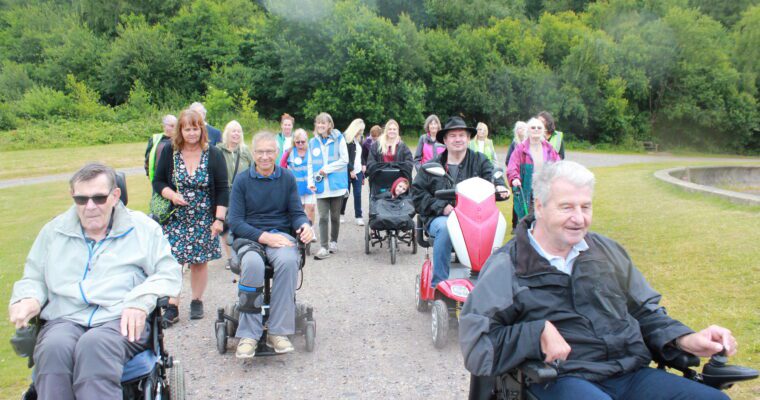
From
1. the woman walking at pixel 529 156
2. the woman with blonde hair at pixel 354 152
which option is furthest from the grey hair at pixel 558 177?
the woman with blonde hair at pixel 354 152

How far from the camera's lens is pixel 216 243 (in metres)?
6.03

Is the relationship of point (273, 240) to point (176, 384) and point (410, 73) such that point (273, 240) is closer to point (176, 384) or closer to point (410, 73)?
point (176, 384)

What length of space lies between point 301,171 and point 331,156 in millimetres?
525

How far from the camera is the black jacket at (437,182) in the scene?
593 centimetres

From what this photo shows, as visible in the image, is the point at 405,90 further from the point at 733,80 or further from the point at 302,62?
the point at 733,80

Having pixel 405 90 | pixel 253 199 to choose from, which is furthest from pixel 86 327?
pixel 405 90

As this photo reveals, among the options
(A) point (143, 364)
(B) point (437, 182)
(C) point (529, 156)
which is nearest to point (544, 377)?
(A) point (143, 364)

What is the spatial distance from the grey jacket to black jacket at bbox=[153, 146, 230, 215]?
2134 millimetres

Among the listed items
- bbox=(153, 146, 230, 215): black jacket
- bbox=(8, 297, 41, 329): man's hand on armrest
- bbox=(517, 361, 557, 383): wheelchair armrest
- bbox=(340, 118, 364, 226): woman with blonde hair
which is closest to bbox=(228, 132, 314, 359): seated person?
bbox=(153, 146, 230, 215): black jacket

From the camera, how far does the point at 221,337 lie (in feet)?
16.5

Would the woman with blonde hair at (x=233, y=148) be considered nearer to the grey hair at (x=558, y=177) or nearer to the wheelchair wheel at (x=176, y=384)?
the wheelchair wheel at (x=176, y=384)

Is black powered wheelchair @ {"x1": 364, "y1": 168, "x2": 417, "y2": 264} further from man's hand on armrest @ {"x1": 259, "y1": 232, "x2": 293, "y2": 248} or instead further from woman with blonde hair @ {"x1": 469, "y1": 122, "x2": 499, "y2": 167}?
man's hand on armrest @ {"x1": 259, "y1": 232, "x2": 293, "y2": 248}

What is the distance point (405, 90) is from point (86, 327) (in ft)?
129

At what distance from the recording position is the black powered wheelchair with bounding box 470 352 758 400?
254 centimetres
